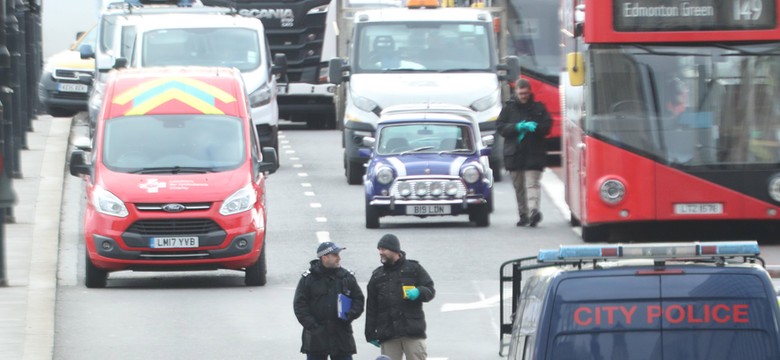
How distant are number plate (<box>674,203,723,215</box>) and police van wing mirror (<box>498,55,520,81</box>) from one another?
745 centimetres

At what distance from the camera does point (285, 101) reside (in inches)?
1435

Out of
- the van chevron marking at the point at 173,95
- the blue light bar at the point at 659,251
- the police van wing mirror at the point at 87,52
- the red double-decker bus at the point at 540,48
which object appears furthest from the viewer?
the police van wing mirror at the point at 87,52

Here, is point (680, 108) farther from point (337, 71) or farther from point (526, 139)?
point (337, 71)

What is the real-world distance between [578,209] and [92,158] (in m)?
5.58

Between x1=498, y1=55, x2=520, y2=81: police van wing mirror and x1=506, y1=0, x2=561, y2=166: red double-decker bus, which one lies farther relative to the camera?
x1=506, y1=0, x2=561, y2=166: red double-decker bus

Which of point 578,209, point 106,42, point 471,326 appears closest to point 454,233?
point 578,209

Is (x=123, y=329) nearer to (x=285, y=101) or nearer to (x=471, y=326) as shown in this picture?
(x=471, y=326)

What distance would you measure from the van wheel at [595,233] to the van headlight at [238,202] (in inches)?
168

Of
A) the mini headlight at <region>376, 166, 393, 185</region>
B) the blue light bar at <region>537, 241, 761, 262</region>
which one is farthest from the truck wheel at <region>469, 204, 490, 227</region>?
the blue light bar at <region>537, 241, 761, 262</region>

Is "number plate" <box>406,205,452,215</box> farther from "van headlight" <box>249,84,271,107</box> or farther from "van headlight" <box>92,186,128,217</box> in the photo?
"van headlight" <box>249,84,271,107</box>

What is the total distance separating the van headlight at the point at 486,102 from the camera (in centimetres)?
2830

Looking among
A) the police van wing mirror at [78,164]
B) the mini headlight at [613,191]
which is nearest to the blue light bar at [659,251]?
the police van wing mirror at [78,164]

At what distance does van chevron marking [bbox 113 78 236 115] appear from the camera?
20828mm

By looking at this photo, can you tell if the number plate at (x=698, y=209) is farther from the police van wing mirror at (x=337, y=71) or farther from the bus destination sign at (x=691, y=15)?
the police van wing mirror at (x=337, y=71)
